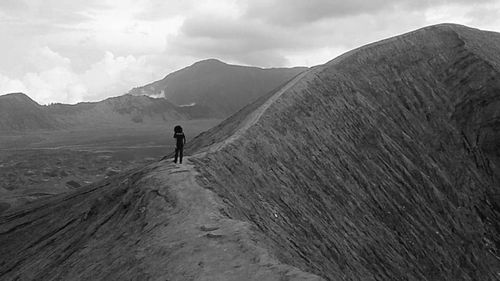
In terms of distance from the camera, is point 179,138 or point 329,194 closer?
point 179,138

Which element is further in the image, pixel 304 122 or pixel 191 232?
pixel 304 122

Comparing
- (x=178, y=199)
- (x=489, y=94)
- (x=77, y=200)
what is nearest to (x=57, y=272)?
(x=178, y=199)

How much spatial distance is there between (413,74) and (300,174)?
24214mm

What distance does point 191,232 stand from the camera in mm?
16594

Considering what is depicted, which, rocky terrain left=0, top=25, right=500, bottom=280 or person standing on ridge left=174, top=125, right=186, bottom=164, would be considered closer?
rocky terrain left=0, top=25, right=500, bottom=280

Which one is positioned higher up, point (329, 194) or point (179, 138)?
point (179, 138)

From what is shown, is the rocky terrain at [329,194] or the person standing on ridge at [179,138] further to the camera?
the person standing on ridge at [179,138]

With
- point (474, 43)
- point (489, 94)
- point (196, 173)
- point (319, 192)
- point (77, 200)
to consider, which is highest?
point (474, 43)

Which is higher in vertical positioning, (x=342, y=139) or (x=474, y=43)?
(x=474, y=43)

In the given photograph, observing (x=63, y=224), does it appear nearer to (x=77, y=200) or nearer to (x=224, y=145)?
(x=77, y=200)

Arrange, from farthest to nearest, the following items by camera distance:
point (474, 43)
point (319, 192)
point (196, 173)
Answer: point (474, 43)
point (319, 192)
point (196, 173)

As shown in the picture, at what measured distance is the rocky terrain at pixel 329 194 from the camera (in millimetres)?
17094

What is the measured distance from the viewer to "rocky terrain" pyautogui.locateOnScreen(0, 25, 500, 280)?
1709 cm

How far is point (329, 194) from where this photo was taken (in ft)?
97.4
